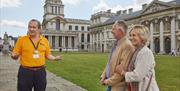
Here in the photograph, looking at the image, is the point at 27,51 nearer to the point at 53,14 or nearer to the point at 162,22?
the point at 162,22

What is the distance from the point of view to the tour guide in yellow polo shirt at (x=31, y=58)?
20.0 feet

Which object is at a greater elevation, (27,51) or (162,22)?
(162,22)

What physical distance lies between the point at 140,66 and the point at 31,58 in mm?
2375

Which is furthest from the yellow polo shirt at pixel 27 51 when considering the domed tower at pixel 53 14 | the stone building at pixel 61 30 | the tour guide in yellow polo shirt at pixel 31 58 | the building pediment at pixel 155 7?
the domed tower at pixel 53 14

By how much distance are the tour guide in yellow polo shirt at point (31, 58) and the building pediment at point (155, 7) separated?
63.0 meters

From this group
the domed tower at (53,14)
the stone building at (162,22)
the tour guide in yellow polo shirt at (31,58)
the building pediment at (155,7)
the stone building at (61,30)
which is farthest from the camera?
the domed tower at (53,14)

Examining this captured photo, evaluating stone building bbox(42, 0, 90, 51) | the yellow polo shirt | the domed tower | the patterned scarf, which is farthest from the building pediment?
the patterned scarf

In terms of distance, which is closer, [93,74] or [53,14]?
[93,74]

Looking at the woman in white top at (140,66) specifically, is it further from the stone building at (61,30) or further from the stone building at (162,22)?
the stone building at (61,30)

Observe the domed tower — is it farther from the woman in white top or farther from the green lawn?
the woman in white top

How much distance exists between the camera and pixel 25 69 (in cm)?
611

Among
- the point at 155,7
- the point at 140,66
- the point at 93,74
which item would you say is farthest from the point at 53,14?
the point at 140,66

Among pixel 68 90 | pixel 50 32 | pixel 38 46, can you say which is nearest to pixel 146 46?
pixel 38 46

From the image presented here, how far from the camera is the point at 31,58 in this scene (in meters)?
6.12
